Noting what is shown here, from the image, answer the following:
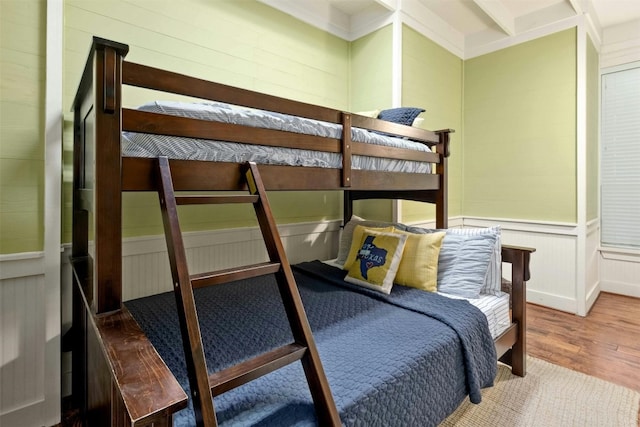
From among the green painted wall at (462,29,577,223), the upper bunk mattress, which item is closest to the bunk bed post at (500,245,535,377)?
the upper bunk mattress

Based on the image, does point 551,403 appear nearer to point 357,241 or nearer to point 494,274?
point 494,274

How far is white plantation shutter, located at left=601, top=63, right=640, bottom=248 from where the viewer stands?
329cm

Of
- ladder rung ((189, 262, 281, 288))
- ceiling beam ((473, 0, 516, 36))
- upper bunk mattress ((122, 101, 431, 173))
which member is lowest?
ladder rung ((189, 262, 281, 288))

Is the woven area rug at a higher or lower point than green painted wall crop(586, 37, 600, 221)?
lower

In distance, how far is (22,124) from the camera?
1.54 meters

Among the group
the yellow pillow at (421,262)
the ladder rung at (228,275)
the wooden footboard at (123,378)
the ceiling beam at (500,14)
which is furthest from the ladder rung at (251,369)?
the ceiling beam at (500,14)

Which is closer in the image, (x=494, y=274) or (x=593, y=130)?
(x=494, y=274)

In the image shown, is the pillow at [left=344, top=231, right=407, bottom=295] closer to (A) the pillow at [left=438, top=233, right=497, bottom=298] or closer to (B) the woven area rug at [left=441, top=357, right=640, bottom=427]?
(A) the pillow at [left=438, top=233, right=497, bottom=298]

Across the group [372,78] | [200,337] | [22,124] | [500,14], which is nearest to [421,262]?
[200,337]

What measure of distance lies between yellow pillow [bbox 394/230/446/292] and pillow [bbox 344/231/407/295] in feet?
0.26

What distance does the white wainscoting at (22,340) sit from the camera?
4.98 feet

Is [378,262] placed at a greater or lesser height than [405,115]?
lesser

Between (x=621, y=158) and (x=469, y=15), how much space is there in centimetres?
211

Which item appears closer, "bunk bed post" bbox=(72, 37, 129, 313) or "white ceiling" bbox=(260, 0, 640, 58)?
"bunk bed post" bbox=(72, 37, 129, 313)
